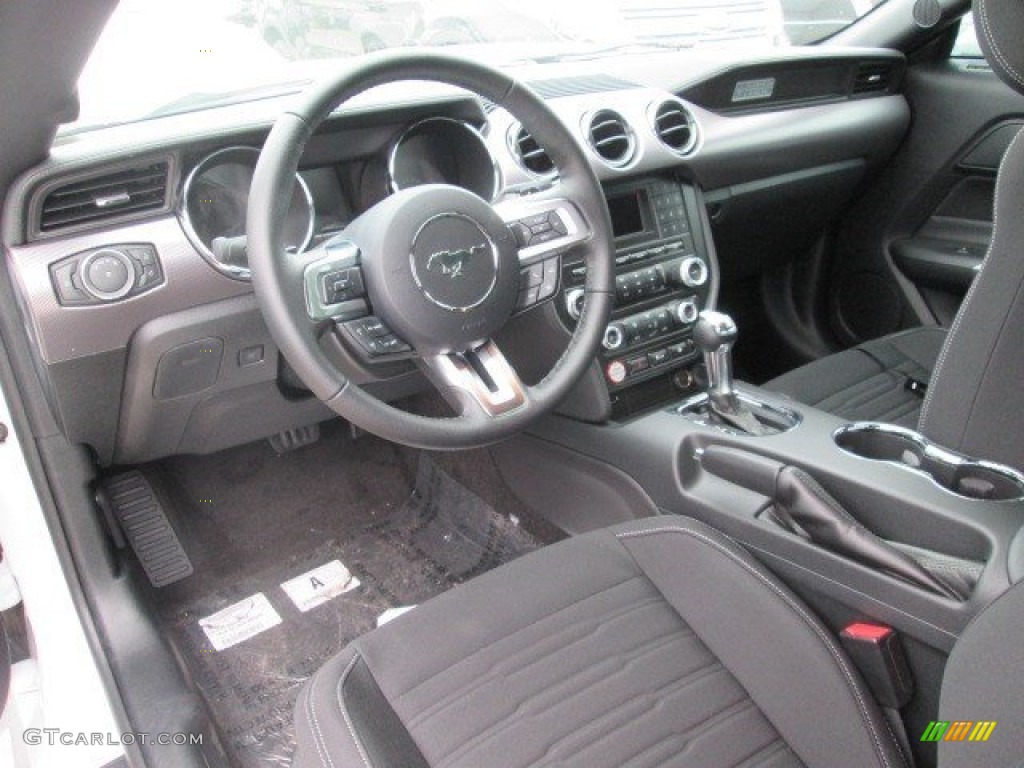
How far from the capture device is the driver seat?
110 cm

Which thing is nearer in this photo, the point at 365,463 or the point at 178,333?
the point at 178,333

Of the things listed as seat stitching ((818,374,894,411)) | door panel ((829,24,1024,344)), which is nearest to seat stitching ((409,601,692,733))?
seat stitching ((818,374,894,411))

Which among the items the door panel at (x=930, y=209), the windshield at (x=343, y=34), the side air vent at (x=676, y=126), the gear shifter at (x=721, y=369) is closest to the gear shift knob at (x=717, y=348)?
the gear shifter at (x=721, y=369)

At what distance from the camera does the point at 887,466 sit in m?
1.38

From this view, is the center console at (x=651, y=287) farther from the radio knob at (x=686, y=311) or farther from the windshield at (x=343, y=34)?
the windshield at (x=343, y=34)

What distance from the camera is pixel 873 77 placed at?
2.45 m

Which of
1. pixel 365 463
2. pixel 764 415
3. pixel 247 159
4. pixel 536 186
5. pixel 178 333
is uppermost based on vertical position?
pixel 247 159

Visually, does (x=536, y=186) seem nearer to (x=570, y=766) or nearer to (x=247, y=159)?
(x=247, y=159)

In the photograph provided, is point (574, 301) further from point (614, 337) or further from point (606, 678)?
point (606, 678)

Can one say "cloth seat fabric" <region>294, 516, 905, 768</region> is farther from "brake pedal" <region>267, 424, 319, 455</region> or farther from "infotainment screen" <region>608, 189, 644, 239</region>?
"brake pedal" <region>267, 424, 319, 455</region>

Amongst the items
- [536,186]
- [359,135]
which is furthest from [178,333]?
[536,186]

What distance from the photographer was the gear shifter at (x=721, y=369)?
164 centimetres

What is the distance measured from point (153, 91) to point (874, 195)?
1925 mm

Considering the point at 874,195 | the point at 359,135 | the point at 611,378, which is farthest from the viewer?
the point at 874,195
